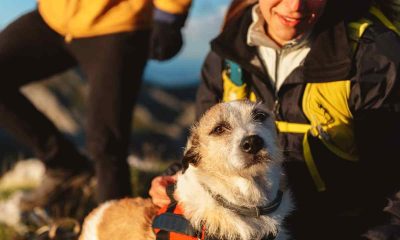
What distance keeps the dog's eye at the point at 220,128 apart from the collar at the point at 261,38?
0.97m

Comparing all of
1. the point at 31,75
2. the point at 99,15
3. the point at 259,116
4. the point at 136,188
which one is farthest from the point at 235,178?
the point at 136,188

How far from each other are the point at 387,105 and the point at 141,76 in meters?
2.29

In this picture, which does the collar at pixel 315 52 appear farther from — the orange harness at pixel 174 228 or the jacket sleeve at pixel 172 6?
the orange harness at pixel 174 228

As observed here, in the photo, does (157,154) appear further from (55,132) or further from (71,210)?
(55,132)

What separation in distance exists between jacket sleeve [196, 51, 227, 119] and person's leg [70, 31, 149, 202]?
2.20 ft

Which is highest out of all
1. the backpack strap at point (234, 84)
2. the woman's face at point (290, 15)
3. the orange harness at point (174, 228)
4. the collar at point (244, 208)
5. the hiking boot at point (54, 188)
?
the woman's face at point (290, 15)

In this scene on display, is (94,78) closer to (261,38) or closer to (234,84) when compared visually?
(234,84)

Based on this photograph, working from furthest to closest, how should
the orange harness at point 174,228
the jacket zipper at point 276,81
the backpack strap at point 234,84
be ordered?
the backpack strap at point 234,84 → the jacket zipper at point 276,81 → the orange harness at point 174,228

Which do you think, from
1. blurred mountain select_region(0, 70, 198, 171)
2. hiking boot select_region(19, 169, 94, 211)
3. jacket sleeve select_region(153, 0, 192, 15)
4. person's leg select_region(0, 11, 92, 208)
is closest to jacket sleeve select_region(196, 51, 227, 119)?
jacket sleeve select_region(153, 0, 192, 15)

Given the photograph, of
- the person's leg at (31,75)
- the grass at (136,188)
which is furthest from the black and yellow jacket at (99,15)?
the grass at (136,188)

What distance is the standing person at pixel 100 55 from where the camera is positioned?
189 inches

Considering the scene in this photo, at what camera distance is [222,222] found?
345 cm

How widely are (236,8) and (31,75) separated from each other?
7.10ft

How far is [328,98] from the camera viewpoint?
3.90 metres
